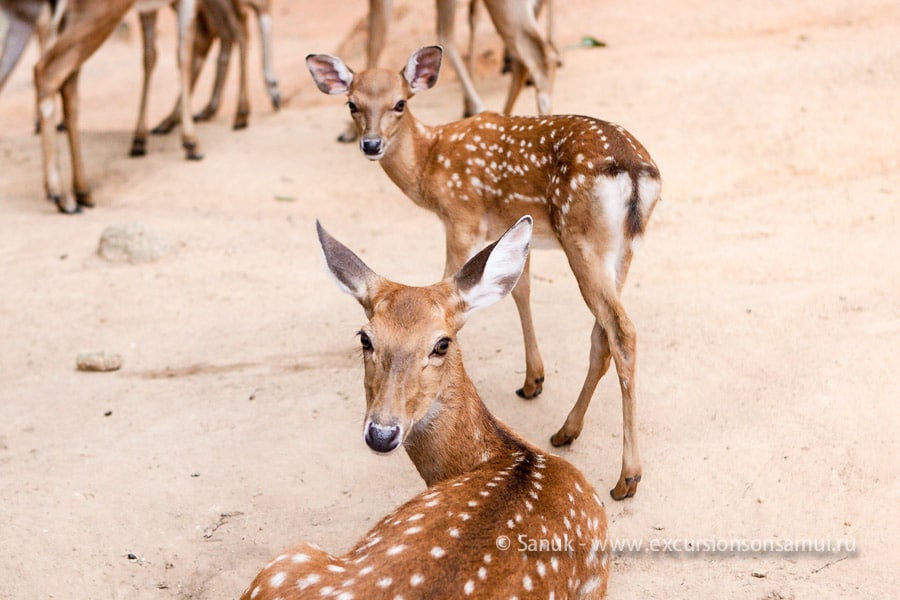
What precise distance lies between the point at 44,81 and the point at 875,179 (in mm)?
6299

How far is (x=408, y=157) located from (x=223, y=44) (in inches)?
234

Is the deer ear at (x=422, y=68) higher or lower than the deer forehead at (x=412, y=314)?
lower

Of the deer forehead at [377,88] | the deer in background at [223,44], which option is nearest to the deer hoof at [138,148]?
the deer in background at [223,44]

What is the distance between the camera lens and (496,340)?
19.5ft

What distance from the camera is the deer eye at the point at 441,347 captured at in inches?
144

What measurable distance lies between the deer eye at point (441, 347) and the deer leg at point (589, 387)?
122cm

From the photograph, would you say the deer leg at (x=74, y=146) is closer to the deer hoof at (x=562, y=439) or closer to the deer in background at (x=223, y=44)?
the deer in background at (x=223, y=44)

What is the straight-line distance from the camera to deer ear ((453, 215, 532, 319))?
3803mm

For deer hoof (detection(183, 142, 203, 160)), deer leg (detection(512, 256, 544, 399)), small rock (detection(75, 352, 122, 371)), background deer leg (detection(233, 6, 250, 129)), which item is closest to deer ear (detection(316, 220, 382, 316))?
deer leg (detection(512, 256, 544, 399))

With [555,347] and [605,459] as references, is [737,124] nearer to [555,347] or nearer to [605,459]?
[555,347]

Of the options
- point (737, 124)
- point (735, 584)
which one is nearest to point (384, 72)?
point (735, 584)

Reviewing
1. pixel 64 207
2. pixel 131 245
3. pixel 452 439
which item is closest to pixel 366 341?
pixel 452 439

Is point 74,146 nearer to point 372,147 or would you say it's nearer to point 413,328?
point 372,147

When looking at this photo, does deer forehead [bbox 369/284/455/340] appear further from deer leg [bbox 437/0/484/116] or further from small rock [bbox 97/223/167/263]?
deer leg [bbox 437/0/484/116]
